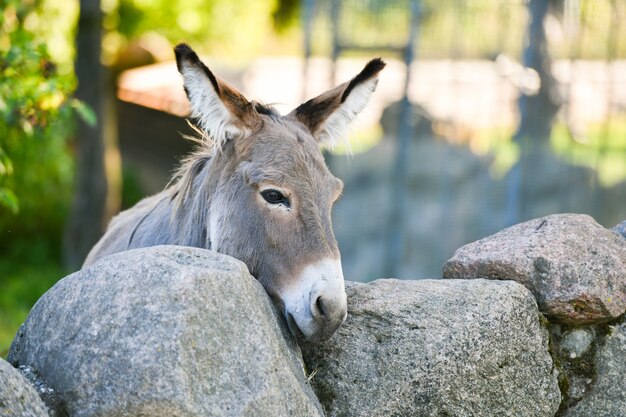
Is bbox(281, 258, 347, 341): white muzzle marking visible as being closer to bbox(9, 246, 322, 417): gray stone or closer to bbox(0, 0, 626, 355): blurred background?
bbox(9, 246, 322, 417): gray stone

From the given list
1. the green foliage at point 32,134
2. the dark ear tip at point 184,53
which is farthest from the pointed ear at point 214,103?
the green foliage at point 32,134

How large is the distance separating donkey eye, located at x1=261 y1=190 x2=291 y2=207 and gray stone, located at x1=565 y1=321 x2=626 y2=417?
147cm

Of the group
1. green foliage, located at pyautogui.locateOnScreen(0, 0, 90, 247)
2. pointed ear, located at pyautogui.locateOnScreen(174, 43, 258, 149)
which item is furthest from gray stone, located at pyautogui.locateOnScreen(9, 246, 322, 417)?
green foliage, located at pyautogui.locateOnScreen(0, 0, 90, 247)

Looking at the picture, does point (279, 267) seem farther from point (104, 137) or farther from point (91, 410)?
point (104, 137)

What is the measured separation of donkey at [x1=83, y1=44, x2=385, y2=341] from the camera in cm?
325

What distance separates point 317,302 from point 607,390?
1.37 m

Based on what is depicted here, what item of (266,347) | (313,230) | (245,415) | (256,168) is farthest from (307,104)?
(245,415)

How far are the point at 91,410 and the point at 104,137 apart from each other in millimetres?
8843

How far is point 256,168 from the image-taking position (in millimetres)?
3621

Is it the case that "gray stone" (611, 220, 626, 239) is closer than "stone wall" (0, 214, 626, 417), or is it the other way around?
"stone wall" (0, 214, 626, 417)

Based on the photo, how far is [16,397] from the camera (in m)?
2.48

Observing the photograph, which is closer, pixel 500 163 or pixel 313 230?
pixel 313 230

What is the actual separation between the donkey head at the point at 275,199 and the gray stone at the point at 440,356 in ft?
0.76

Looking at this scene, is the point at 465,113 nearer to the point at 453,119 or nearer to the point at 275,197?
the point at 453,119
